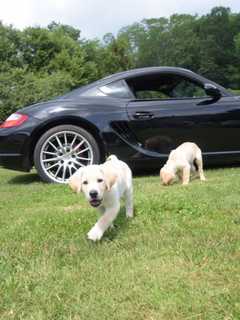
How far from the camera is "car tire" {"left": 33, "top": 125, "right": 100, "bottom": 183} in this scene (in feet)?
20.2

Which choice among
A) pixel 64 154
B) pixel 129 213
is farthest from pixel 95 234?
pixel 64 154

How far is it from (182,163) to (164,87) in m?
1.59

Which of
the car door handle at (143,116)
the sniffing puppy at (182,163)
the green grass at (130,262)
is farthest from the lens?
the car door handle at (143,116)

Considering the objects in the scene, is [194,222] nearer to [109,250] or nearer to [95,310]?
[109,250]

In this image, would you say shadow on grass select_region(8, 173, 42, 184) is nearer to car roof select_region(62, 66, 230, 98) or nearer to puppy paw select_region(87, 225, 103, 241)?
car roof select_region(62, 66, 230, 98)

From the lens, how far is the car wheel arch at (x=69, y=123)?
621 centimetres

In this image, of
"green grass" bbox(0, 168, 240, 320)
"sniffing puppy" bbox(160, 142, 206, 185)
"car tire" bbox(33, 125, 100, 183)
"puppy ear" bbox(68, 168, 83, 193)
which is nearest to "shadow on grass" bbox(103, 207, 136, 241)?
"green grass" bbox(0, 168, 240, 320)

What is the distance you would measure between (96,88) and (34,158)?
1175 millimetres

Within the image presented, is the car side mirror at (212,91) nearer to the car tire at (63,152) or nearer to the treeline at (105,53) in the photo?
the car tire at (63,152)

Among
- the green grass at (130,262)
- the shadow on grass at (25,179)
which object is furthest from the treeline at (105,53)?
the green grass at (130,262)

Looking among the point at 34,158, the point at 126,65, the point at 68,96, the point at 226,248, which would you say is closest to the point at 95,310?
the point at 226,248

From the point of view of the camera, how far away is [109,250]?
10.4 ft

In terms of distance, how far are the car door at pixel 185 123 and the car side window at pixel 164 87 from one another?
0.88 feet

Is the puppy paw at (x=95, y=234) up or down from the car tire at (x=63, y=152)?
down
